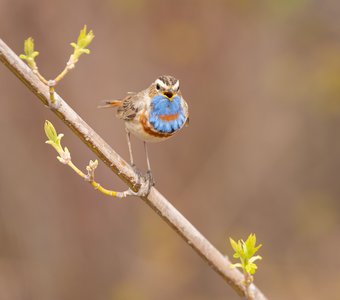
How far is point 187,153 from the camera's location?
29.7 feet

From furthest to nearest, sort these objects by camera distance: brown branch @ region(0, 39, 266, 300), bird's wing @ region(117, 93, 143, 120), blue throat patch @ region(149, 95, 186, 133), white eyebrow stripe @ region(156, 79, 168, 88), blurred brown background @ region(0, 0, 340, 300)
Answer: blurred brown background @ region(0, 0, 340, 300) < bird's wing @ region(117, 93, 143, 120) < white eyebrow stripe @ region(156, 79, 168, 88) < blue throat patch @ region(149, 95, 186, 133) < brown branch @ region(0, 39, 266, 300)

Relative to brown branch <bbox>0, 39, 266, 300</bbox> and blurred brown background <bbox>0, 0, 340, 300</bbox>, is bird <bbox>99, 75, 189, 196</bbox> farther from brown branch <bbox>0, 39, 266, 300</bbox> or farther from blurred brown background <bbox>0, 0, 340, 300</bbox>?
blurred brown background <bbox>0, 0, 340, 300</bbox>

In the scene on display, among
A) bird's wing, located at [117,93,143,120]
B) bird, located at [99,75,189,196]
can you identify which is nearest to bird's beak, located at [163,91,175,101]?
bird, located at [99,75,189,196]

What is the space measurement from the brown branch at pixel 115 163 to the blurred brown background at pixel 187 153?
435 cm

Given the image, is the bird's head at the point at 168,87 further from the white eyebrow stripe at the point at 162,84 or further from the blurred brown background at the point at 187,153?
the blurred brown background at the point at 187,153

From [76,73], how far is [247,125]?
279cm

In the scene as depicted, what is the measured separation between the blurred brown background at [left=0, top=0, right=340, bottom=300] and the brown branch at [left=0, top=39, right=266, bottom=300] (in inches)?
171

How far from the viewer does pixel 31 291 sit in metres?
7.60

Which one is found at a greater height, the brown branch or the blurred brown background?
the blurred brown background

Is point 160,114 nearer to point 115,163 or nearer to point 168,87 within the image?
point 168,87

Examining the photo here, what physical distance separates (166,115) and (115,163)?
35.8 inches

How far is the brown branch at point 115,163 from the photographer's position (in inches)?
103

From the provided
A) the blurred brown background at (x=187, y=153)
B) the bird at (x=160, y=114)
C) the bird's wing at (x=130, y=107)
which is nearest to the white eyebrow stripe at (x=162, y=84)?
the bird at (x=160, y=114)

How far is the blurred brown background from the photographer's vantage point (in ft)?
24.8
